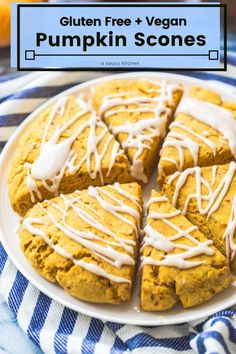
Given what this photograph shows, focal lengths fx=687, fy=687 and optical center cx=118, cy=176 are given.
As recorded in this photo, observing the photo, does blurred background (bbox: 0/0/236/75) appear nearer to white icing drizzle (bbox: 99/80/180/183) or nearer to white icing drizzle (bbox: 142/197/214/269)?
white icing drizzle (bbox: 99/80/180/183)

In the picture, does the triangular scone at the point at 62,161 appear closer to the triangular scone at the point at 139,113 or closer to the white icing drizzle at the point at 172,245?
the triangular scone at the point at 139,113

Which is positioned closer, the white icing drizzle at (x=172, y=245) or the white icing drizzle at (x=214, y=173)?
the white icing drizzle at (x=172, y=245)

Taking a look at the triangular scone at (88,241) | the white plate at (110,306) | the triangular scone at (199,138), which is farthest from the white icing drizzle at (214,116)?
the white plate at (110,306)

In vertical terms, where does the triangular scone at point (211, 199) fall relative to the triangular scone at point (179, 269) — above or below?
above

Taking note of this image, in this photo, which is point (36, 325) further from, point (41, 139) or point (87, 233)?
point (41, 139)

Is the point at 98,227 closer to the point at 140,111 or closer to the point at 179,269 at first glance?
the point at 179,269

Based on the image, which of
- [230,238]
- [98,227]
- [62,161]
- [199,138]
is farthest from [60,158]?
[230,238]

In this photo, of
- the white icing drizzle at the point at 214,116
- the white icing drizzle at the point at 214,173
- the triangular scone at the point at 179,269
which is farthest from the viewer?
the white icing drizzle at the point at 214,116
